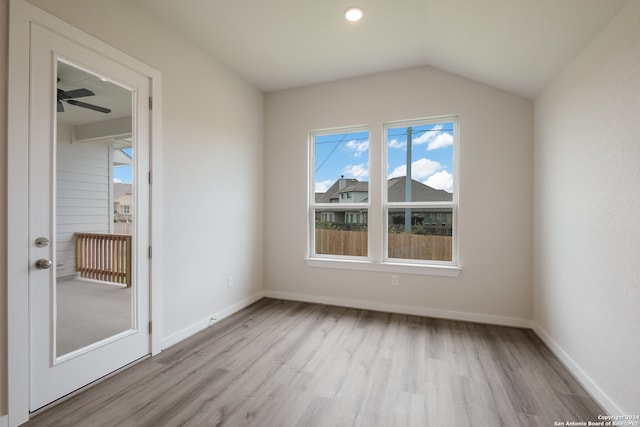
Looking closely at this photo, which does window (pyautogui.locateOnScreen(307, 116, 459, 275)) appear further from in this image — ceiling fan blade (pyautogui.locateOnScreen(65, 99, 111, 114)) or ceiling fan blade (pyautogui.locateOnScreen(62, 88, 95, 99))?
ceiling fan blade (pyautogui.locateOnScreen(62, 88, 95, 99))

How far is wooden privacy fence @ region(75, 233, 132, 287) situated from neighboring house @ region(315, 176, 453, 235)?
2296 millimetres

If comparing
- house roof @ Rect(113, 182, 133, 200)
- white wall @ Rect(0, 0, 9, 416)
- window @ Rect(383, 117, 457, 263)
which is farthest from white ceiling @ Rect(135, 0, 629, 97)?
house roof @ Rect(113, 182, 133, 200)

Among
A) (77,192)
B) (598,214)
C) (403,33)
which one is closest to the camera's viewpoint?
(598,214)

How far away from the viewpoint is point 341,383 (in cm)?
206

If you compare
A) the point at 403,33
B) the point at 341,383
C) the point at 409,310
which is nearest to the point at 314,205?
the point at 409,310

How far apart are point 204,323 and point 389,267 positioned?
217cm

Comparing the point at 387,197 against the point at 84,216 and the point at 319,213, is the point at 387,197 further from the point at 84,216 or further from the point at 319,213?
the point at 84,216

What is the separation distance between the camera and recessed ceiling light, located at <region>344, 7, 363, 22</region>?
92.2 inches

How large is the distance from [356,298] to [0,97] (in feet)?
11.4

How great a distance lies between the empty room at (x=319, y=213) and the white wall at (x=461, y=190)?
0.02 metres

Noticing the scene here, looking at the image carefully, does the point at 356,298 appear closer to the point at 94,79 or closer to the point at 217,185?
the point at 217,185

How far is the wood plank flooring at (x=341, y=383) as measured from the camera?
1.72 meters

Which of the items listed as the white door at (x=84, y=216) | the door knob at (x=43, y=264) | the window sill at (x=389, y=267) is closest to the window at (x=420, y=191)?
the window sill at (x=389, y=267)

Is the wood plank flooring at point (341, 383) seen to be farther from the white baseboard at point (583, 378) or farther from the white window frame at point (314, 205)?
the white window frame at point (314, 205)
